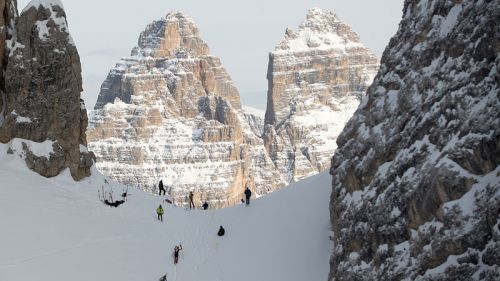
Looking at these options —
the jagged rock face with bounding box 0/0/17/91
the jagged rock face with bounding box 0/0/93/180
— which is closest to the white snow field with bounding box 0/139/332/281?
the jagged rock face with bounding box 0/0/93/180

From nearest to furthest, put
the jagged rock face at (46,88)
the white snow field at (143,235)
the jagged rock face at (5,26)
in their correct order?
the white snow field at (143,235) < the jagged rock face at (46,88) < the jagged rock face at (5,26)

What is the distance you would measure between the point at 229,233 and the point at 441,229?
24417mm

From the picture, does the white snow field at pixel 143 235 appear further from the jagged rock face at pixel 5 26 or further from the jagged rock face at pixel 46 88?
the jagged rock face at pixel 5 26

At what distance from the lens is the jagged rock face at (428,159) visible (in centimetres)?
2789

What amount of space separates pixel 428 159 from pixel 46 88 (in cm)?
3457

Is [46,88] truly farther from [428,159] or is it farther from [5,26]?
[428,159]

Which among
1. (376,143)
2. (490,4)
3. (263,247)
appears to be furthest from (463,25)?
(263,247)

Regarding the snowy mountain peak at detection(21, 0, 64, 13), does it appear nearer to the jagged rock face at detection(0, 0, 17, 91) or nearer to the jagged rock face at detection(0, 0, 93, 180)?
the jagged rock face at detection(0, 0, 93, 180)

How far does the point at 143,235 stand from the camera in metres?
49.6

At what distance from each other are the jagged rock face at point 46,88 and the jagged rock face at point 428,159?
2529cm

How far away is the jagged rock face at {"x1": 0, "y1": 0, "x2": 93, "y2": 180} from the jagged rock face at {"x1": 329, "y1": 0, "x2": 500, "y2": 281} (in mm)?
25287

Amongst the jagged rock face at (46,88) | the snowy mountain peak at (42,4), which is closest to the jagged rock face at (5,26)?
the jagged rock face at (46,88)

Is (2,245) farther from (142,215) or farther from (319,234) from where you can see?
(319,234)

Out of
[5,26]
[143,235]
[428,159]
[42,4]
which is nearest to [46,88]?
[5,26]
